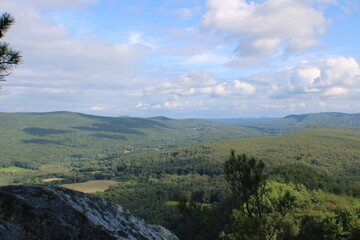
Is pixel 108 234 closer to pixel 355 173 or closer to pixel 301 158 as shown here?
pixel 355 173

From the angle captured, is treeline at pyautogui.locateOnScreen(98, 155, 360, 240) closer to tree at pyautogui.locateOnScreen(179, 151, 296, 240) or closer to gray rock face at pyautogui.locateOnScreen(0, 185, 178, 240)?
tree at pyautogui.locateOnScreen(179, 151, 296, 240)

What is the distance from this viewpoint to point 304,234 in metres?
13.1

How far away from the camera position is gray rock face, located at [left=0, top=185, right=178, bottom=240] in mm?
6203

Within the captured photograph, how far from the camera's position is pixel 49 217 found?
666 centimetres

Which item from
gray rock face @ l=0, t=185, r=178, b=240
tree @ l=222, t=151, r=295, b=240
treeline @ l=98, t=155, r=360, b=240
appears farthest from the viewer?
treeline @ l=98, t=155, r=360, b=240

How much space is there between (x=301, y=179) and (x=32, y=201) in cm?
11053

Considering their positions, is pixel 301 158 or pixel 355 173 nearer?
pixel 355 173

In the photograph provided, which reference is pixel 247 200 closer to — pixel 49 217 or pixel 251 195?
pixel 251 195

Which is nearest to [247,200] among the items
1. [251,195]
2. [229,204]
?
[251,195]

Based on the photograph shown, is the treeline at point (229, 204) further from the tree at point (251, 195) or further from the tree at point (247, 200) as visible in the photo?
the tree at point (251, 195)

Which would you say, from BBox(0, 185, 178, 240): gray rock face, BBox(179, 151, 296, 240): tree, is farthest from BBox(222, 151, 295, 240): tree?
BBox(0, 185, 178, 240): gray rock face

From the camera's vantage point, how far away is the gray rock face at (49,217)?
620 centimetres

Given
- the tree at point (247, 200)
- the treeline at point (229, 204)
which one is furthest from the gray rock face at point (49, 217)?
the treeline at point (229, 204)

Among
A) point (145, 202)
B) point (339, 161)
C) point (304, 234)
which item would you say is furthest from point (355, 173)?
point (304, 234)
